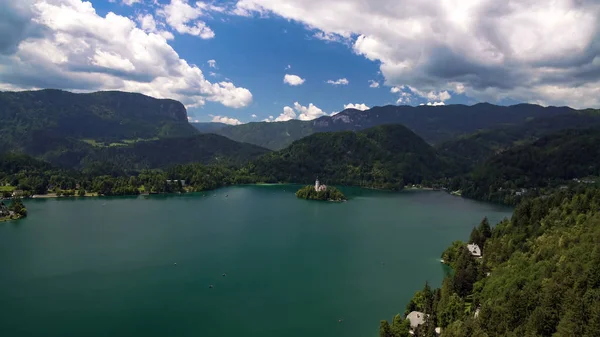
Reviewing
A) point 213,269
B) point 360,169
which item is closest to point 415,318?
point 213,269

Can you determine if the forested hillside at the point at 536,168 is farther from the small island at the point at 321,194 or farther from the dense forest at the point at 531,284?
the dense forest at the point at 531,284

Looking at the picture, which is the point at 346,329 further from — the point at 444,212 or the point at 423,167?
the point at 423,167

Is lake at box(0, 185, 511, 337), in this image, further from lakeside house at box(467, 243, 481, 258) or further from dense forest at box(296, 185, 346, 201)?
dense forest at box(296, 185, 346, 201)

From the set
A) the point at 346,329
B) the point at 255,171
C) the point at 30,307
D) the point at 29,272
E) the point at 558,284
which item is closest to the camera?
the point at 558,284

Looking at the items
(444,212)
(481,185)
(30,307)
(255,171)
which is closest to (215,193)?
(255,171)

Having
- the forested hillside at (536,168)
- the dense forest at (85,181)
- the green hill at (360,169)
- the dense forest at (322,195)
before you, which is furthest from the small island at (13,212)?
the forested hillside at (536,168)

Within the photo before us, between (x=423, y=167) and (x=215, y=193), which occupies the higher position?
(x=423, y=167)

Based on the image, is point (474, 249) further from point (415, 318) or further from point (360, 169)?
point (360, 169)
